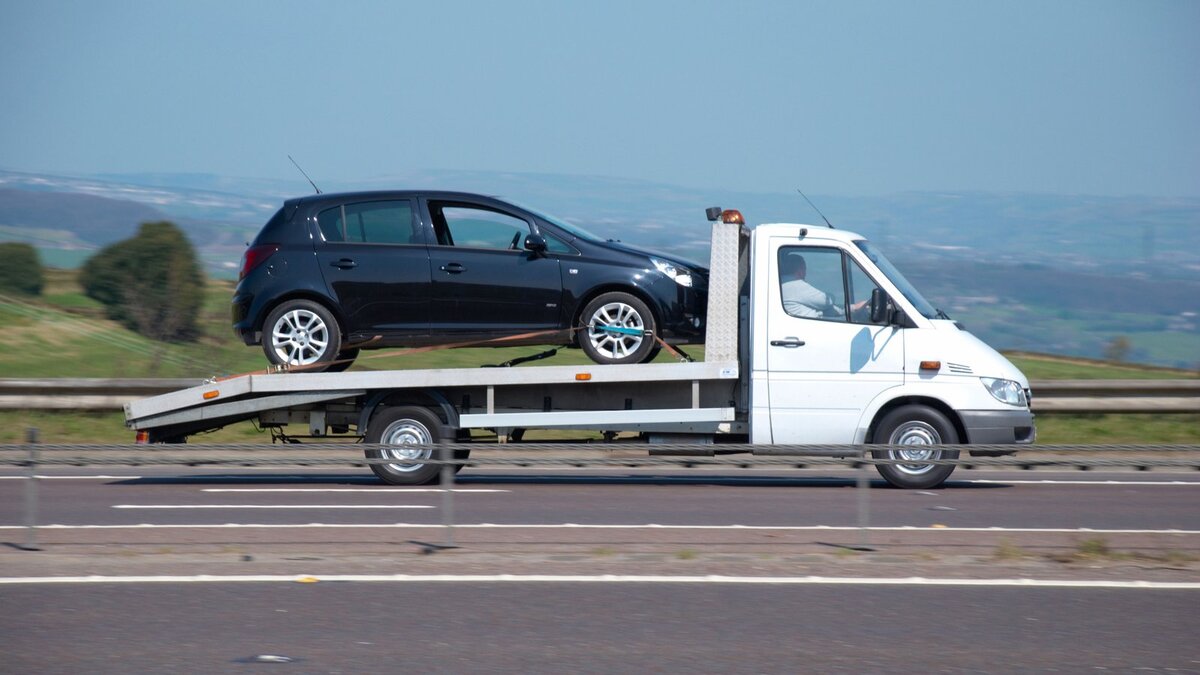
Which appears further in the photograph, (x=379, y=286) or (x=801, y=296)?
(x=801, y=296)

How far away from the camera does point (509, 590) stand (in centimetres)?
653

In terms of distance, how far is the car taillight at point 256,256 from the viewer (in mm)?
10711

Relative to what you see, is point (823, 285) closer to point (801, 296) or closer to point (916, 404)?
point (801, 296)

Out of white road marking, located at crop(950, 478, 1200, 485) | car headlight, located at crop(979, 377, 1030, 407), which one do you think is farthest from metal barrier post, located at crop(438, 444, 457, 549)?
white road marking, located at crop(950, 478, 1200, 485)

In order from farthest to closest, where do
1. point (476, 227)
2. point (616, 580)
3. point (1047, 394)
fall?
point (1047, 394) < point (476, 227) < point (616, 580)

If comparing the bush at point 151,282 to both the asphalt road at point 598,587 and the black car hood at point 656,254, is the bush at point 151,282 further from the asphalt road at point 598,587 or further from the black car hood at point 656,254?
the black car hood at point 656,254

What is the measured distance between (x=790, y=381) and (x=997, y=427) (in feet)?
6.25

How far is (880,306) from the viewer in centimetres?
1055

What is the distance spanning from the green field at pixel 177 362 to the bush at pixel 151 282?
306 millimetres

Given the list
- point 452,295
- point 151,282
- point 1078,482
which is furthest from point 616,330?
point 151,282

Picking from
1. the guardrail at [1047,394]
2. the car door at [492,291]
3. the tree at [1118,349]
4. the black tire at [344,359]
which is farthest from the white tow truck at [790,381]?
the tree at [1118,349]

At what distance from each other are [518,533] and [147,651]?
133 inches

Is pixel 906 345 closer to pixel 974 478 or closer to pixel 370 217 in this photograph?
pixel 974 478

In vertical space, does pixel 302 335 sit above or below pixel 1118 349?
below
